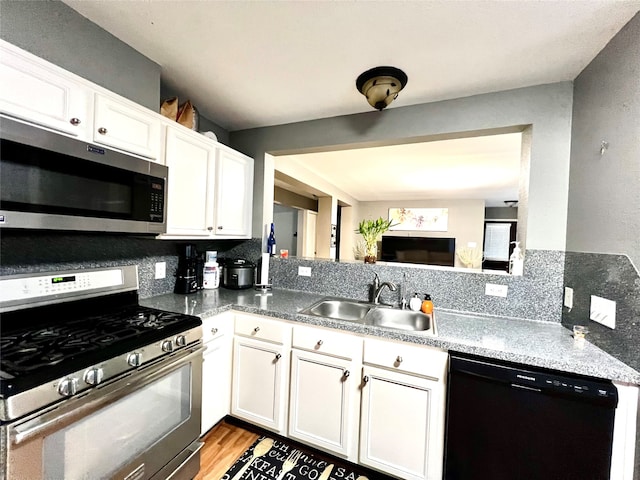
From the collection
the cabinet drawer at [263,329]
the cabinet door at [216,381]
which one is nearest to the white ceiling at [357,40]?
the cabinet drawer at [263,329]

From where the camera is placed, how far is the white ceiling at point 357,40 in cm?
117

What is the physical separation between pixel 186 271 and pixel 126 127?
3.41 ft

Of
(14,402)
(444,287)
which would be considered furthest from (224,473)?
(444,287)

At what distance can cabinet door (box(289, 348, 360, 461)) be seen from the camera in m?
1.52

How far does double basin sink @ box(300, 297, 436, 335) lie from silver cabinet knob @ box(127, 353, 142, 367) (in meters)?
0.86

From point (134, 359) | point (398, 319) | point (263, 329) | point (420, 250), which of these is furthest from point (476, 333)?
point (420, 250)

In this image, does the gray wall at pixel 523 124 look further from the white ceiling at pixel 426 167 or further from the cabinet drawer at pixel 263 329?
the cabinet drawer at pixel 263 329

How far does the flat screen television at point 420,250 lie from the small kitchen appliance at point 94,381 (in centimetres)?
582

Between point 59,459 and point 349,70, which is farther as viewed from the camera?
point 349,70

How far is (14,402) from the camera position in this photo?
2.62ft

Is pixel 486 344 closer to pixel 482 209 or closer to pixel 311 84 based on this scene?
pixel 311 84

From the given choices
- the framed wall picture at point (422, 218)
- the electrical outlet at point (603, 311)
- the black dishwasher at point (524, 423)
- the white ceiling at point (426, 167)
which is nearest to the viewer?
the black dishwasher at point (524, 423)

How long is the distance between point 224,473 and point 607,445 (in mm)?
1793

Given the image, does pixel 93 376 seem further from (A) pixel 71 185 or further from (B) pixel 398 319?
(B) pixel 398 319
